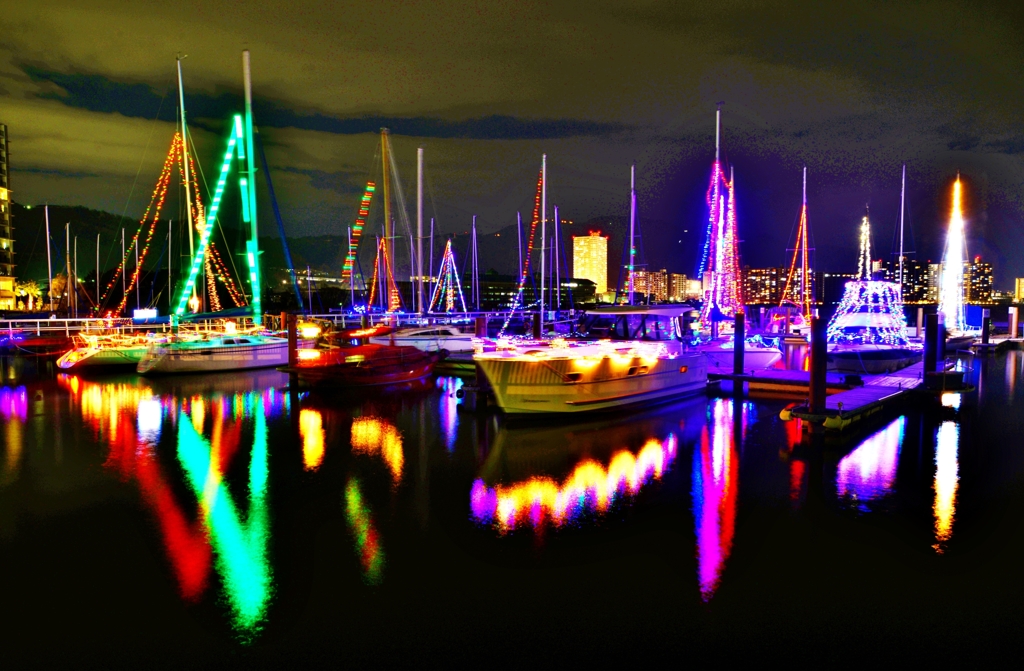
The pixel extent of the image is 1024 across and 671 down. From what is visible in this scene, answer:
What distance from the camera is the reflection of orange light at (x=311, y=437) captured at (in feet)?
48.8

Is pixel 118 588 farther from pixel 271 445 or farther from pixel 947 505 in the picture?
pixel 947 505

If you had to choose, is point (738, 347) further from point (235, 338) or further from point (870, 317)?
point (235, 338)

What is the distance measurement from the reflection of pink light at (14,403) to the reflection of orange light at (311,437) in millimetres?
7565

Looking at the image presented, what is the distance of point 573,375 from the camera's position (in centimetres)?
1866

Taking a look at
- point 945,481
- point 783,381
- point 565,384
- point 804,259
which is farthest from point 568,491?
point 804,259

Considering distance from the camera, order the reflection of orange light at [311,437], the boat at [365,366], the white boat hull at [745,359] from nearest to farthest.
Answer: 1. the reflection of orange light at [311,437]
2. the boat at [365,366]
3. the white boat hull at [745,359]

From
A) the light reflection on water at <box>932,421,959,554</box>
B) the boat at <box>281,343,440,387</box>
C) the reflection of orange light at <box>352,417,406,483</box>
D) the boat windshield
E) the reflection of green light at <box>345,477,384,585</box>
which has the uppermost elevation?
the boat windshield

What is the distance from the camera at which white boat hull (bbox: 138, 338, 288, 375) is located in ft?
94.7

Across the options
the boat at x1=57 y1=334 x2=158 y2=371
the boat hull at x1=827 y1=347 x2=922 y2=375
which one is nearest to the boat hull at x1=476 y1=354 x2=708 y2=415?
the boat hull at x1=827 y1=347 x2=922 y2=375

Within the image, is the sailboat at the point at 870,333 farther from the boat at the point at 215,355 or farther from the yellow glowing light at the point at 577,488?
the boat at the point at 215,355

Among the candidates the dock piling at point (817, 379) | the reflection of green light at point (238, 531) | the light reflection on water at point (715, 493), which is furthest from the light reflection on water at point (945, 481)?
the reflection of green light at point (238, 531)

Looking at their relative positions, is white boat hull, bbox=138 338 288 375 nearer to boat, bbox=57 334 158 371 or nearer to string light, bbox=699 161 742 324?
boat, bbox=57 334 158 371

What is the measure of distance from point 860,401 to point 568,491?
10838mm

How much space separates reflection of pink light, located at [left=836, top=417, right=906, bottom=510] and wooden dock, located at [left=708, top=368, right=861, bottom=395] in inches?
206
